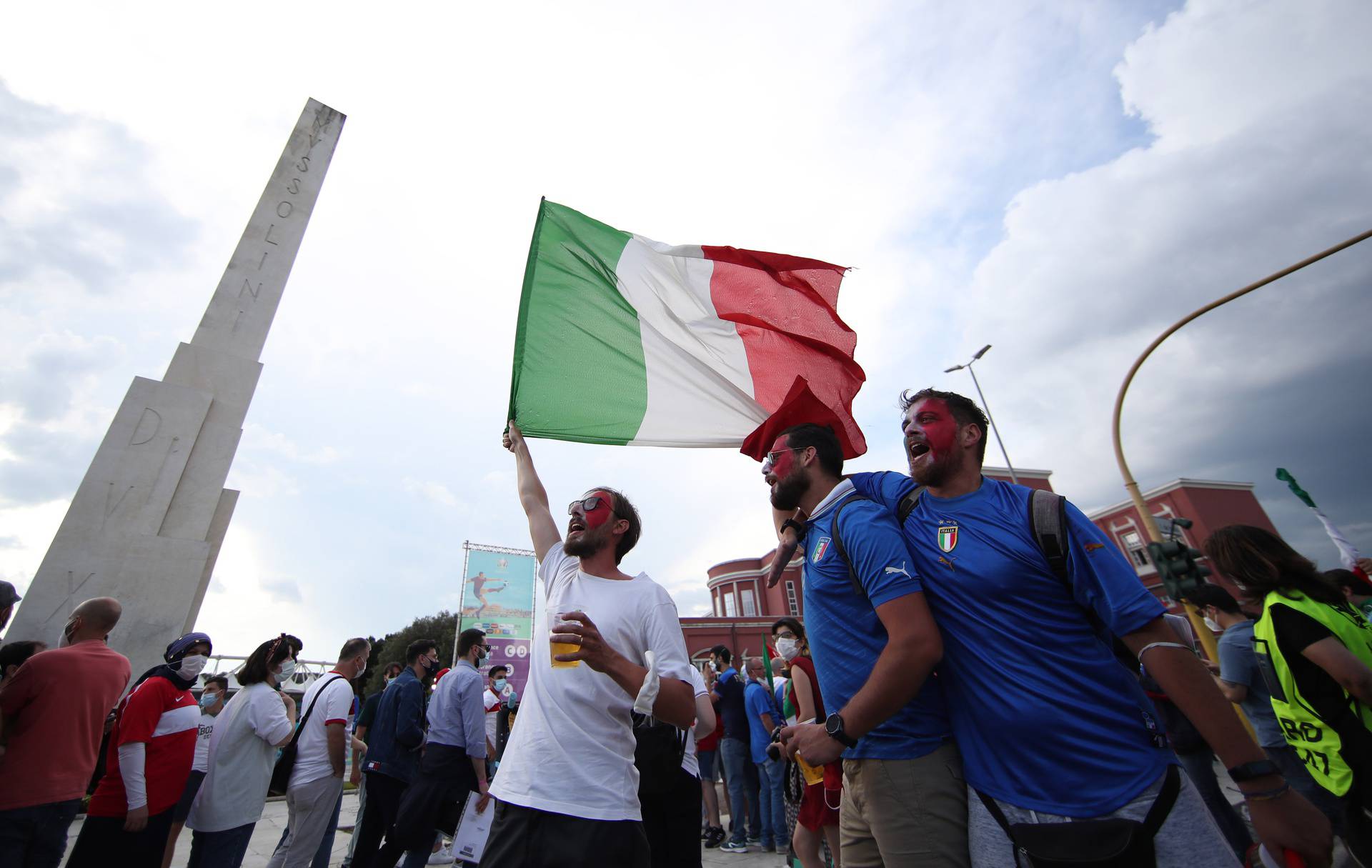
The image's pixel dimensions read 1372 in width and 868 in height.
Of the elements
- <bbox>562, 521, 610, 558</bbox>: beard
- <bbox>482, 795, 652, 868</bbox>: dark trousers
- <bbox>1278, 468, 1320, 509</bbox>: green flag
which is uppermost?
<bbox>1278, 468, 1320, 509</bbox>: green flag

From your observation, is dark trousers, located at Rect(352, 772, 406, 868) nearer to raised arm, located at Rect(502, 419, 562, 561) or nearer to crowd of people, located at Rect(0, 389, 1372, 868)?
crowd of people, located at Rect(0, 389, 1372, 868)

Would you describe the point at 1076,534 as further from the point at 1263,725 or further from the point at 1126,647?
the point at 1263,725

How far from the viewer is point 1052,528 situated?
1.78 meters

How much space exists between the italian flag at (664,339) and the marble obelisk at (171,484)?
8133 millimetres

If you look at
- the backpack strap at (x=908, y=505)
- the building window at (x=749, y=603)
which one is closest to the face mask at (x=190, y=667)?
the backpack strap at (x=908, y=505)

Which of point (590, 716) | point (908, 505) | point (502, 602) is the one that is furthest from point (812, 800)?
point (502, 602)

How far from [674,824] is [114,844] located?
334cm

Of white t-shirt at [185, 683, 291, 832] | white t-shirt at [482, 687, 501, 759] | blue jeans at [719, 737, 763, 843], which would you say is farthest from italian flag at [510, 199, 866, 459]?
white t-shirt at [482, 687, 501, 759]

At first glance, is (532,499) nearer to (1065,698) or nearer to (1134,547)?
(1065,698)

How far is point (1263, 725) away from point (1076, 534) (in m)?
3.23

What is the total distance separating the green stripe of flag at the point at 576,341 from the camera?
13.3 feet

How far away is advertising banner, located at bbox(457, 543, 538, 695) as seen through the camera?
67.8 ft

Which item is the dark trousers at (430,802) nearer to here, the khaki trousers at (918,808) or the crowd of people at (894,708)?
the crowd of people at (894,708)

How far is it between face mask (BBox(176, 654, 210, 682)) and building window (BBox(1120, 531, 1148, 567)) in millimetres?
39720
